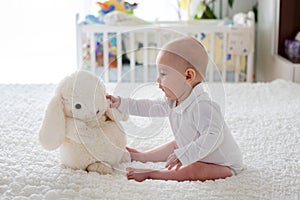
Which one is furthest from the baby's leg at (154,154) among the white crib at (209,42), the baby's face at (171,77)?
the white crib at (209,42)

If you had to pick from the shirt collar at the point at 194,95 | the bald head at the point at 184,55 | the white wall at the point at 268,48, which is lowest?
the white wall at the point at 268,48

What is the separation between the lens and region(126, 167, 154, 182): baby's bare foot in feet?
4.77

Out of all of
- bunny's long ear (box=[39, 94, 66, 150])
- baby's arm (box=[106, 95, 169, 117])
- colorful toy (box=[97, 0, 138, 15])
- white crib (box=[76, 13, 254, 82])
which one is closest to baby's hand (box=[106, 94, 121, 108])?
baby's arm (box=[106, 95, 169, 117])

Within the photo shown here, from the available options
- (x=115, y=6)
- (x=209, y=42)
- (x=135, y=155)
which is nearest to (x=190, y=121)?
(x=135, y=155)

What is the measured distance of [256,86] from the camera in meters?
2.68

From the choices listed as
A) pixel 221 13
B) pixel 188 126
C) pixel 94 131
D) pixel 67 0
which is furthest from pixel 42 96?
pixel 221 13

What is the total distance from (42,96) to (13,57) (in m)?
1.92

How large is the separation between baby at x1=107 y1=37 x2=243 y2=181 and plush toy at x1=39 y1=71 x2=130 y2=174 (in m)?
0.10

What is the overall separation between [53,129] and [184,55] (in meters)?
Answer: 0.41

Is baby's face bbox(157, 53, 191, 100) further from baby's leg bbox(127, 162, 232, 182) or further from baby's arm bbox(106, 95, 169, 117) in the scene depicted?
baby's leg bbox(127, 162, 232, 182)

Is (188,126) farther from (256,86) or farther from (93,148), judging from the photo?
(256,86)

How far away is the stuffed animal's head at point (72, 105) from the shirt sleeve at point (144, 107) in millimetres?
55

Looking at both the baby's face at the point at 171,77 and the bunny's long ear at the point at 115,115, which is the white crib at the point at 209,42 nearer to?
the bunny's long ear at the point at 115,115

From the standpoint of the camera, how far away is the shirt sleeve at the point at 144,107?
151 cm
